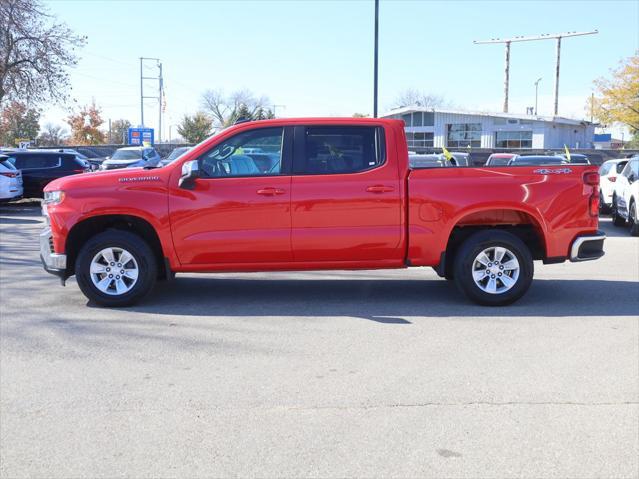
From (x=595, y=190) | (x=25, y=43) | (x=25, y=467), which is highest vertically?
(x=25, y=43)

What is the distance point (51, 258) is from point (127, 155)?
21.7 meters

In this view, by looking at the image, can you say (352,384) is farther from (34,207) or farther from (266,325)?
(34,207)

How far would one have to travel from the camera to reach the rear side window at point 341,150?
7.47 meters

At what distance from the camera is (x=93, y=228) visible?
7.70 meters

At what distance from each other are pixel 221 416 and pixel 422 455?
134 centimetres

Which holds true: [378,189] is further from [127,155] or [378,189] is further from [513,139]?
[513,139]

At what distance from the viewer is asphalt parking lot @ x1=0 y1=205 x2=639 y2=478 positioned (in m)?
3.88

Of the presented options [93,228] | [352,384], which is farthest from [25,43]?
[352,384]

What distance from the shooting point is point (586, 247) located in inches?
301

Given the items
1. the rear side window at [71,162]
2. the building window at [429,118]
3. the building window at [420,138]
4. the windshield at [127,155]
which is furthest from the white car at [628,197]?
the building window at [429,118]

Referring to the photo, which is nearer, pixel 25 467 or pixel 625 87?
pixel 25 467

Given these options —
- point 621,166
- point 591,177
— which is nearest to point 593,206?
point 591,177

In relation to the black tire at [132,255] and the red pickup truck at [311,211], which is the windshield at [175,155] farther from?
the black tire at [132,255]

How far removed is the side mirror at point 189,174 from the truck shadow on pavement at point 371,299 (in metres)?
1.36
